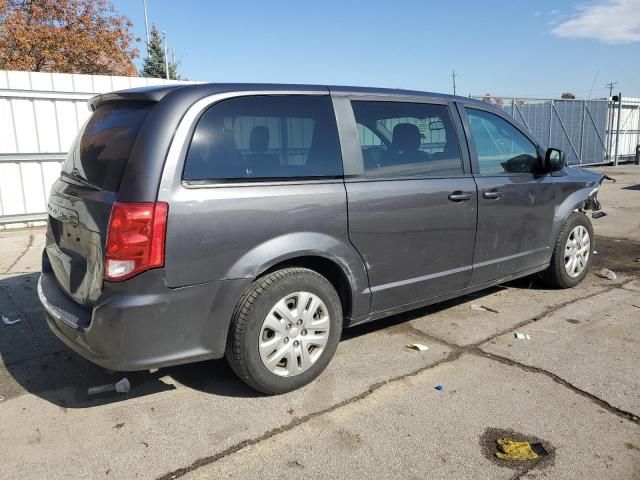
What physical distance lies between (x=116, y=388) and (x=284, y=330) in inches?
45.1

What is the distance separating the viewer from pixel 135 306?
2.57 meters

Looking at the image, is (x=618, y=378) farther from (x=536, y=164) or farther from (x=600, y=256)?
(x=600, y=256)

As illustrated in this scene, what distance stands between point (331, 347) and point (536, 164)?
2.62 meters

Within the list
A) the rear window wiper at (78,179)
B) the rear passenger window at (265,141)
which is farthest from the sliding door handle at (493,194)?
the rear window wiper at (78,179)

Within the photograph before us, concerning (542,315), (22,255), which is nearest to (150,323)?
(542,315)

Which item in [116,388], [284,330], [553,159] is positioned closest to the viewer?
[284,330]

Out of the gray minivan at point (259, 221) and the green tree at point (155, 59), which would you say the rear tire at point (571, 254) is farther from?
the green tree at point (155, 59)

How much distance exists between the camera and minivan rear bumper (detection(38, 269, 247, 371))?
2.57 m

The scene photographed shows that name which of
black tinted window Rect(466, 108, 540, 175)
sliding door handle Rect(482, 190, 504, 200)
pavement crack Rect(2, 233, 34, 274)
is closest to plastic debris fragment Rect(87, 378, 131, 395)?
sliding door handle Rect(482, 190, 504, 200)

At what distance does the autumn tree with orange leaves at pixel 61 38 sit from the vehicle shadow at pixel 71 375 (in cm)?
2416

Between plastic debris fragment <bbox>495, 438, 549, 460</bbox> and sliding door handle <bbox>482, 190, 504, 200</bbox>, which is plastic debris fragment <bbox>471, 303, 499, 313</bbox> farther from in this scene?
plastic debris fragment <bbox>495, 438, 549, 460</bbox>

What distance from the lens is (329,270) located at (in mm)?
3314

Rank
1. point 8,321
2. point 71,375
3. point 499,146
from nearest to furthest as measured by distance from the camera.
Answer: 1. point 71,375
2. point 499,146
3. point 8,321

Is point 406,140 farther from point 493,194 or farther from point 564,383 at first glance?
point 564,383
